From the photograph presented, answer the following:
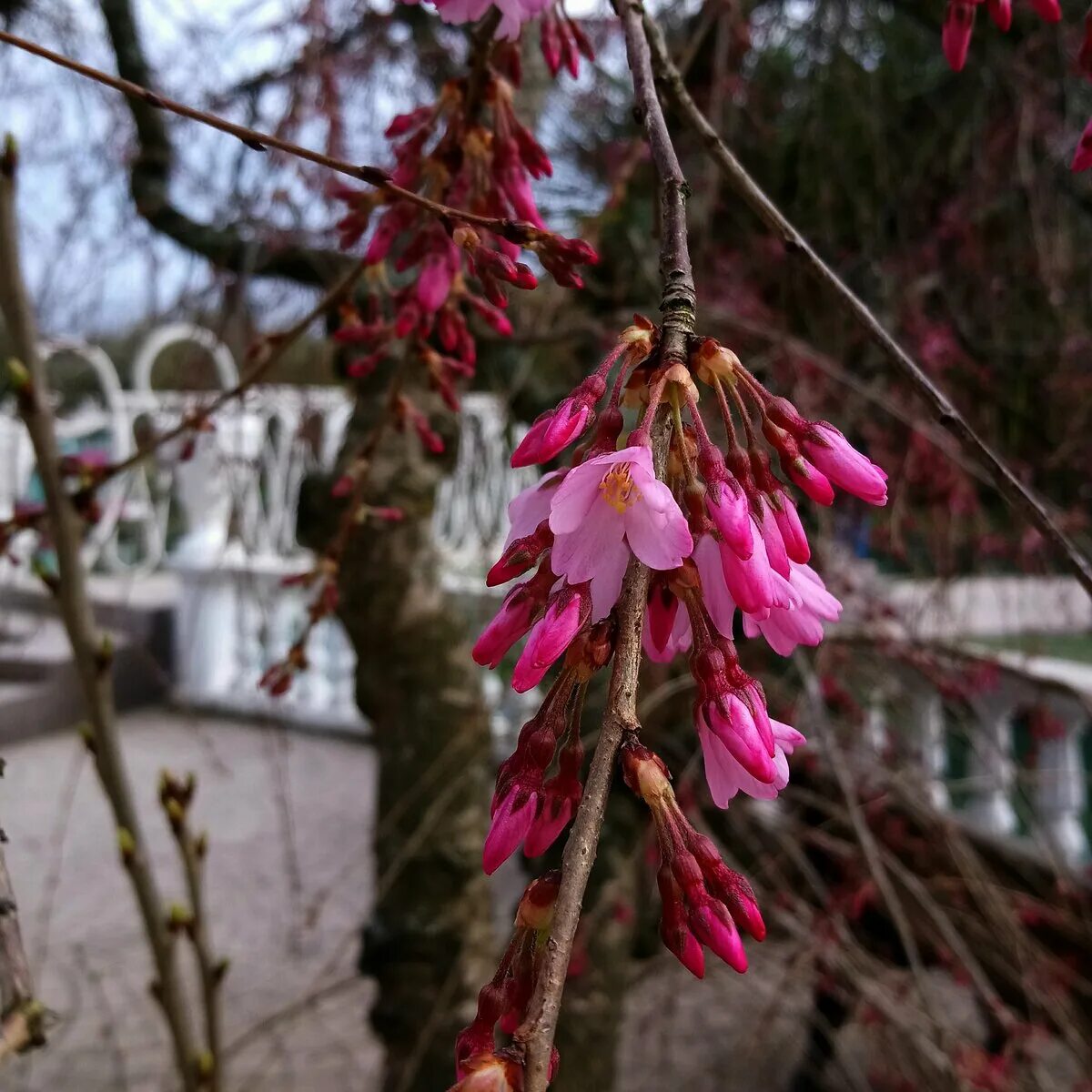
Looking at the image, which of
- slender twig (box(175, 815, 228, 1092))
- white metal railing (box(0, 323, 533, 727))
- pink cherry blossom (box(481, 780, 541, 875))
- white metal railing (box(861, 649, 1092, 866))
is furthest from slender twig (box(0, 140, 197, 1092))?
white metal railing (box(0, 323, 533, 727))

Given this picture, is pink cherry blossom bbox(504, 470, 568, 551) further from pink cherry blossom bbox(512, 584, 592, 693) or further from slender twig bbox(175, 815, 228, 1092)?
slender twig bbox(175, 815, 228, 1092)

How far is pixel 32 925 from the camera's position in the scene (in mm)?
2852

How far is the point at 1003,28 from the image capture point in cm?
55

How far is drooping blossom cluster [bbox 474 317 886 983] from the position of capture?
0.35 metres

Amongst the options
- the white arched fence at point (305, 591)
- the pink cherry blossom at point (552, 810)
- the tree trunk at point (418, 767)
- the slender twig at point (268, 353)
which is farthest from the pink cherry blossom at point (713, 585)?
the tree trunk at point (418, 767)

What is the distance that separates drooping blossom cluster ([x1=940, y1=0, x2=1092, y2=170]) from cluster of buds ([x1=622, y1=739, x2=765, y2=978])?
407 mm

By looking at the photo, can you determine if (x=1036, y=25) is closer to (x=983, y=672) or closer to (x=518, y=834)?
(x=983, y=672)

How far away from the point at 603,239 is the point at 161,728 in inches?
141

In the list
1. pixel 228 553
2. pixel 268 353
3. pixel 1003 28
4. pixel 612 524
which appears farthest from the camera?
pixel 228 553

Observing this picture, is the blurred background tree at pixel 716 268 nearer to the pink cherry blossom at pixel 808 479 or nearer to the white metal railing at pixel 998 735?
the white metal railing at pixel 998 735

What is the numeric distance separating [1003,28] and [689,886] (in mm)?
517

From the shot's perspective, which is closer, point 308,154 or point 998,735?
point 308,154

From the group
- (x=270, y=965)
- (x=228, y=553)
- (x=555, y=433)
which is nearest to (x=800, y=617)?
(x=555, y=433)

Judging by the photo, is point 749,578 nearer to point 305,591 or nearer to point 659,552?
point 659,552
